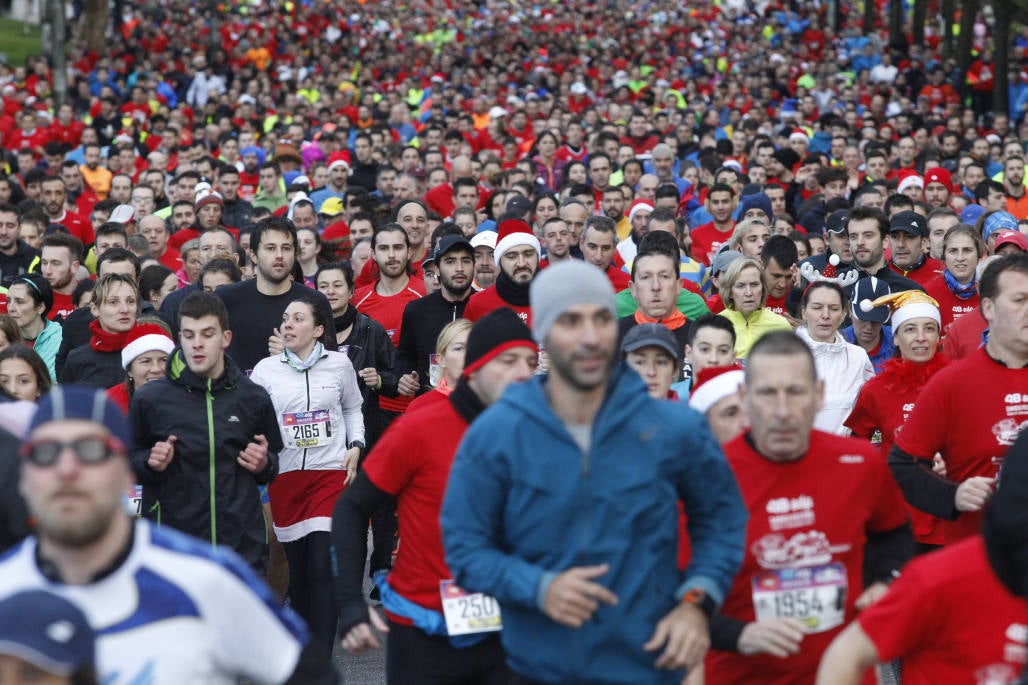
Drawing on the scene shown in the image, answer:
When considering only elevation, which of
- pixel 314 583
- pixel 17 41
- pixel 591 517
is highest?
pixel 17 41

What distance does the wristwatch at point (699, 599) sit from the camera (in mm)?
4176

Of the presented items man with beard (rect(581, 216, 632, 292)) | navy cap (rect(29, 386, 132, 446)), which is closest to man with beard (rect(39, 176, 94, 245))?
man with beard (rect(581, 216, 632, 292))

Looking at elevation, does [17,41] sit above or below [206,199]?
above

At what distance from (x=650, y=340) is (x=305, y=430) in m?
2.69

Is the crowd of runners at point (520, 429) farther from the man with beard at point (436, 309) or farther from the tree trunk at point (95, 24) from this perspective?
the tree trunk at point (95, 24)

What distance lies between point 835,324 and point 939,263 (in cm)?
344

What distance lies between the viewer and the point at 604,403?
4164 millimetres

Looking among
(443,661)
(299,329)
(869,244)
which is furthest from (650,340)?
(869,244)

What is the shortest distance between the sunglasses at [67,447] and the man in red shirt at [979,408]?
3.35 meters

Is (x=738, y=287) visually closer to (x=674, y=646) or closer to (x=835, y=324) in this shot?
(x=835, y=324)

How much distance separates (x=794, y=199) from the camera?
1845 cm

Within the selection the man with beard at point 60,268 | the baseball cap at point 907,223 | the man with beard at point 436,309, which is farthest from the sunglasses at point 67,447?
the baseball cap at point 907,223

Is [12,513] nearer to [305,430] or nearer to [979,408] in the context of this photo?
[305,430]

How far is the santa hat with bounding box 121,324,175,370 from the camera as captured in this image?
8211 millimetres
